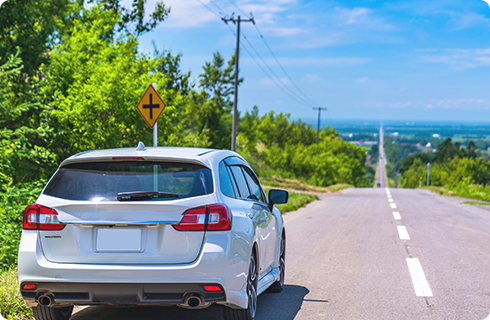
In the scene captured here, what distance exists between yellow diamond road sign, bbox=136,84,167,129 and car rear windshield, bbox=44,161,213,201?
6.78 meters

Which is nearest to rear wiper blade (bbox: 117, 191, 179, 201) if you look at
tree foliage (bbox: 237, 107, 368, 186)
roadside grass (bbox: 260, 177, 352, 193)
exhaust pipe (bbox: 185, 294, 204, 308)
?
exhaust pipe (bbox: 185, 294, 204, 308)

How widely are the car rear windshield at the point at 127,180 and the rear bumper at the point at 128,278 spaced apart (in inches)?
16.7

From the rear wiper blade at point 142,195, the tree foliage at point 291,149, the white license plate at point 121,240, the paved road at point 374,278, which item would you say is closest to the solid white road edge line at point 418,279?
the paved road at point 374,278

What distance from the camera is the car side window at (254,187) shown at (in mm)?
5651

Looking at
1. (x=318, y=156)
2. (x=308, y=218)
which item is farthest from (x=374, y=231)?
(x=318, y=156)

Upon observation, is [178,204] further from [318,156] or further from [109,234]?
[318,156]

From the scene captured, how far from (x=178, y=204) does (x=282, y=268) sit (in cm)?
293

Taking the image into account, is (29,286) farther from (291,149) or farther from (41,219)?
(291,149)

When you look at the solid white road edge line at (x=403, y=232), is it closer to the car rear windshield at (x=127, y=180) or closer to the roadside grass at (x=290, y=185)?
the car rear windshield at (x=127, y=180)

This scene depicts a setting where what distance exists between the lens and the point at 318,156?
86938 mm

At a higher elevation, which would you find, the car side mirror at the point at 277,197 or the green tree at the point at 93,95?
the green tree at the point at 93,95

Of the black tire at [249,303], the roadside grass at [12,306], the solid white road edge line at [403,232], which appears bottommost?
the solid white road edge line at [403,232]

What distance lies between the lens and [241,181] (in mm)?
5238

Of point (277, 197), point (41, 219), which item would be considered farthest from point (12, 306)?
point (277, 197)
